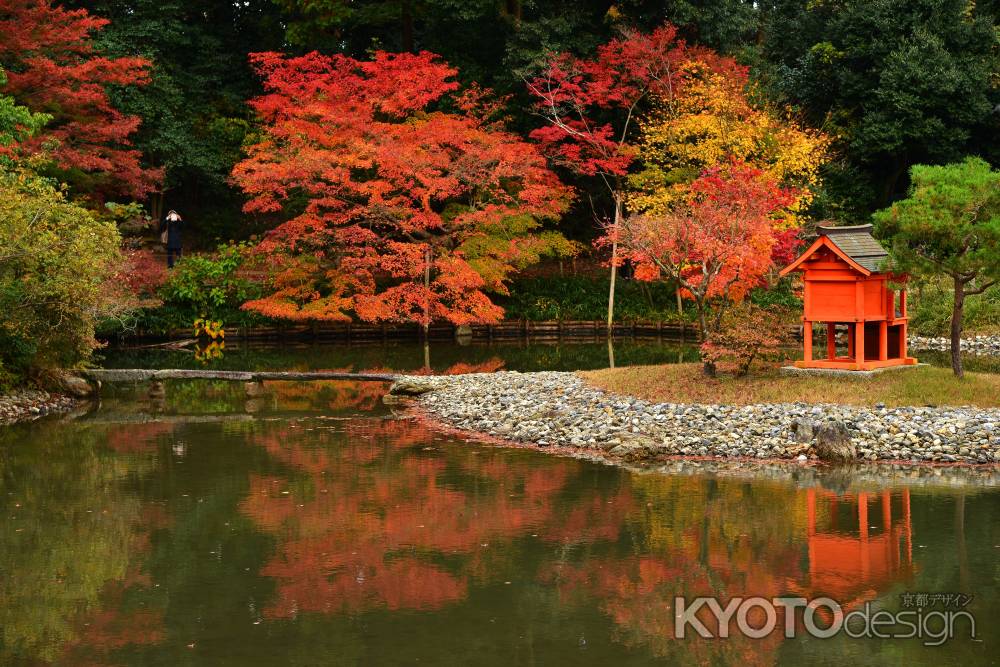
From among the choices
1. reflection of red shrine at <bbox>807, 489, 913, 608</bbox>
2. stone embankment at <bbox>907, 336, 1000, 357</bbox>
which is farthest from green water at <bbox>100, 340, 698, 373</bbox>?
reflection of red shrine at <bbox>807, 489, 913, 608</bbox>

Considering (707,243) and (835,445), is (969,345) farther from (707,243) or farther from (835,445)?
(835,445)

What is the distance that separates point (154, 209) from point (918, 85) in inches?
1000

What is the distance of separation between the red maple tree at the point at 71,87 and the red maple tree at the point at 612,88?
12.1 m

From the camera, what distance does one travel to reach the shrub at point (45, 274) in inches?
744

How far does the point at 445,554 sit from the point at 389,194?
22.9 metres

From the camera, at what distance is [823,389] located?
55.4ft

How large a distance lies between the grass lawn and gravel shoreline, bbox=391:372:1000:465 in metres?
0.28

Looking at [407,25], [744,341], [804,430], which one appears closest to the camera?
[804,430]

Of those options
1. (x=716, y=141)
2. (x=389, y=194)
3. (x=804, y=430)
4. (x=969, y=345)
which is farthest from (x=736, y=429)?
(x=389, y=194)

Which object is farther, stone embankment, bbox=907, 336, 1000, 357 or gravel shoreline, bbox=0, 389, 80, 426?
stone embankment, bbox=907, 336, 1000, 357

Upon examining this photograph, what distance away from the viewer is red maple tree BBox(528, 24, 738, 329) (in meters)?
32.2

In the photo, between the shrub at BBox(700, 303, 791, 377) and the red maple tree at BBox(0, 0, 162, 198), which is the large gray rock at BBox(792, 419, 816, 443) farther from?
the red maple tree at BBox(0, 0, 162, 198)

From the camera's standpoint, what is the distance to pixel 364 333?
3344 centimetres

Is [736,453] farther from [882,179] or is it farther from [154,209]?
[154,209]
